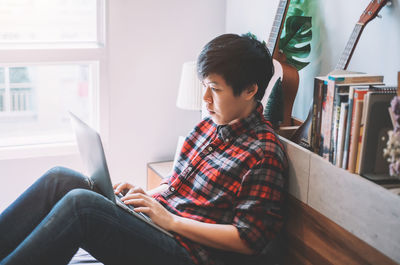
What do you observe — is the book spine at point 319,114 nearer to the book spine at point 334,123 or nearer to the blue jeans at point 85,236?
the book spine at point 334,123

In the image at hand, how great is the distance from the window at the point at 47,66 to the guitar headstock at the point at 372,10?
1419 mm

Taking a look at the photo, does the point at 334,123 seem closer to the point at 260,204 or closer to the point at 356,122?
the point at 356,122

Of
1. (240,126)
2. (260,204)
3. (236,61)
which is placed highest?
(236,61)

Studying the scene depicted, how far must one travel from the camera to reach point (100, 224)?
143 cm

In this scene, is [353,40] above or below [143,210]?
above

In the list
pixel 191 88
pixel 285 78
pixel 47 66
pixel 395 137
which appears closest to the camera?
pixel 395 137

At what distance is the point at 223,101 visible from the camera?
1.62 m

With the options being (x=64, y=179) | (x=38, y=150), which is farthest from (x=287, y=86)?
(x=38, y=150)

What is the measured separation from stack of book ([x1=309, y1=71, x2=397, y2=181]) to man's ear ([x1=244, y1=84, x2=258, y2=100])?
0.66ft

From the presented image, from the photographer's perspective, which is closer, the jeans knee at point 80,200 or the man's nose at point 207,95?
the jeans knee at point 80,200

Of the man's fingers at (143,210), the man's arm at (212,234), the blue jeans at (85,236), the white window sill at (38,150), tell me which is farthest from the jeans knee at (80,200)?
the white window sill at (38,150)

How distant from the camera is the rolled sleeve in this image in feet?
4.91

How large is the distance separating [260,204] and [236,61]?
443mm

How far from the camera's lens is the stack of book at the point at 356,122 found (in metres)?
1.33
